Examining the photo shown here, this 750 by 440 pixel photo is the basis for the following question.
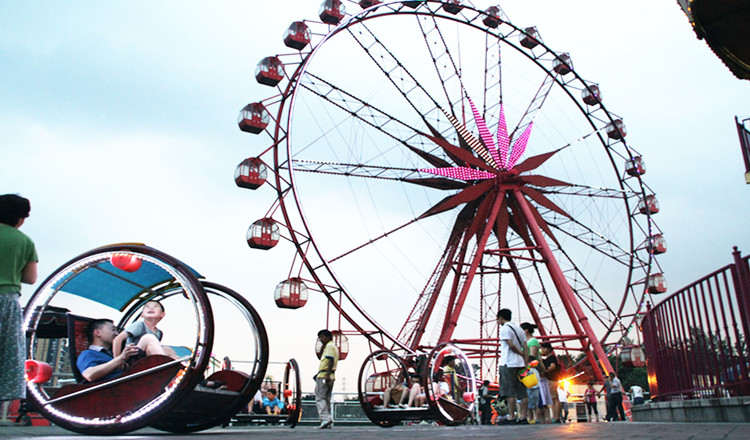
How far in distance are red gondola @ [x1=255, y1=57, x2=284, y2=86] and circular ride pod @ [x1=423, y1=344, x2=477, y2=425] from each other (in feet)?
31.5

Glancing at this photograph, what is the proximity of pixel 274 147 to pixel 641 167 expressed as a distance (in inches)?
600

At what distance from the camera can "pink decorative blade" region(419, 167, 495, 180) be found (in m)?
17.4

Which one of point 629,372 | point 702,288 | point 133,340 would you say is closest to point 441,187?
point 702,288

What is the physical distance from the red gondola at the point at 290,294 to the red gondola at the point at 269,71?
5771mm

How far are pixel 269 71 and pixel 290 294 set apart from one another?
642cm

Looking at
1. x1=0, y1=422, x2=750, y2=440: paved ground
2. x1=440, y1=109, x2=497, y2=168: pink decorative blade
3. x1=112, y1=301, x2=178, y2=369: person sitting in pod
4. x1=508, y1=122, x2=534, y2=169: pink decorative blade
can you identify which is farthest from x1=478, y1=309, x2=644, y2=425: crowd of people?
x1=508, y1=122, x2=534, y2=169: pink decorative blade

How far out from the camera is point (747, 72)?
5.06 metres

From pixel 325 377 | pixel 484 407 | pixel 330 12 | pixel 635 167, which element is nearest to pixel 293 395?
pixel 325 377

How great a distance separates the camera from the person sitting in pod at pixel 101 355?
4.48 metres

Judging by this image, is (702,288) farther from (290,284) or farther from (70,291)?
(290,284)

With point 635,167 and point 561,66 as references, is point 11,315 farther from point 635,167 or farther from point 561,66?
point 635,167

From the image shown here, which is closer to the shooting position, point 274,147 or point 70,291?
point 70,291

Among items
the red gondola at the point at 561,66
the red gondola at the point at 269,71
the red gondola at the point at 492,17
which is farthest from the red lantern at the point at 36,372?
the red gondola at the point at 561,66

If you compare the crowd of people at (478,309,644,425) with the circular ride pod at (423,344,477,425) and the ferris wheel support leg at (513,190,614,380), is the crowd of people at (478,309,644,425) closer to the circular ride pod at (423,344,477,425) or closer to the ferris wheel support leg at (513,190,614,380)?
the circular ride pod at (423,344,477,425)
